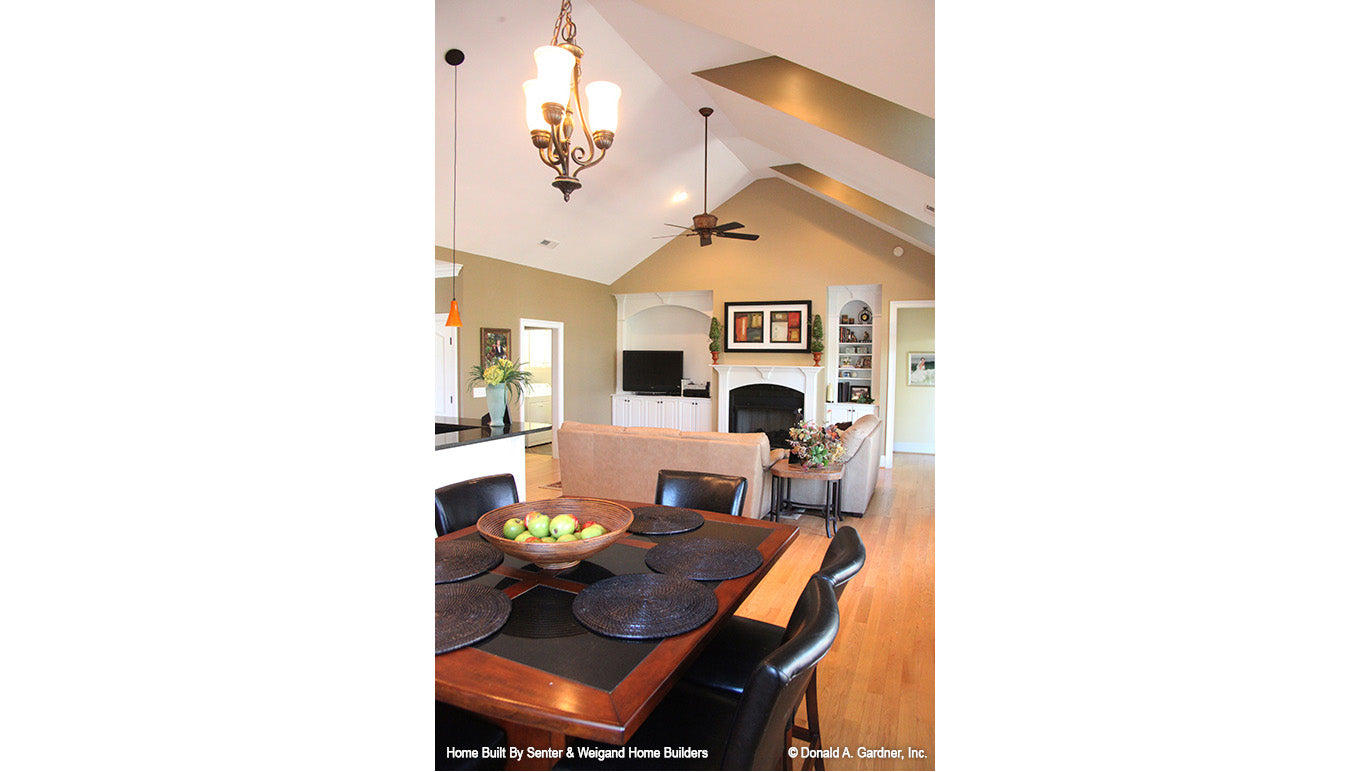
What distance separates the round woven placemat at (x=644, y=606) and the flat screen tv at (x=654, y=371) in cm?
658

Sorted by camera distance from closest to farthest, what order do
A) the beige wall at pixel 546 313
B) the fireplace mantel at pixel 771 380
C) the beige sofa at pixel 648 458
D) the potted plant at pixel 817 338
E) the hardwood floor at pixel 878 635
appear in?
the hardwood floor at pixel 878 635 → the beige sofa at pixel 648 458 → the beige wall at pixel 546 313 → the potted plant at pixel 817 338 → the fireplace mantel at pixel 771 380

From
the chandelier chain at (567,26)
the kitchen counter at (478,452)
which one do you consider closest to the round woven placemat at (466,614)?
the kitchen counter at (478,452)

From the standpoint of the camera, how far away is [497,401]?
3607mm

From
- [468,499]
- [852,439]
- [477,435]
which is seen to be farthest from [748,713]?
[852,439]

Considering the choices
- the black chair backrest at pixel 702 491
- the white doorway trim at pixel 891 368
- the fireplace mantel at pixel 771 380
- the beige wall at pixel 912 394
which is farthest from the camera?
the beige wall at pixel 912 394

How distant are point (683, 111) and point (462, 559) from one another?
4.58 m

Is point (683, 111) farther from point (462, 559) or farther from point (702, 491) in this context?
point (462, 559)

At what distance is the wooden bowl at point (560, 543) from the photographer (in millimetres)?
1394

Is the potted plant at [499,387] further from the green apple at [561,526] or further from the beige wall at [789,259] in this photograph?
the beige wall at [789,259]
